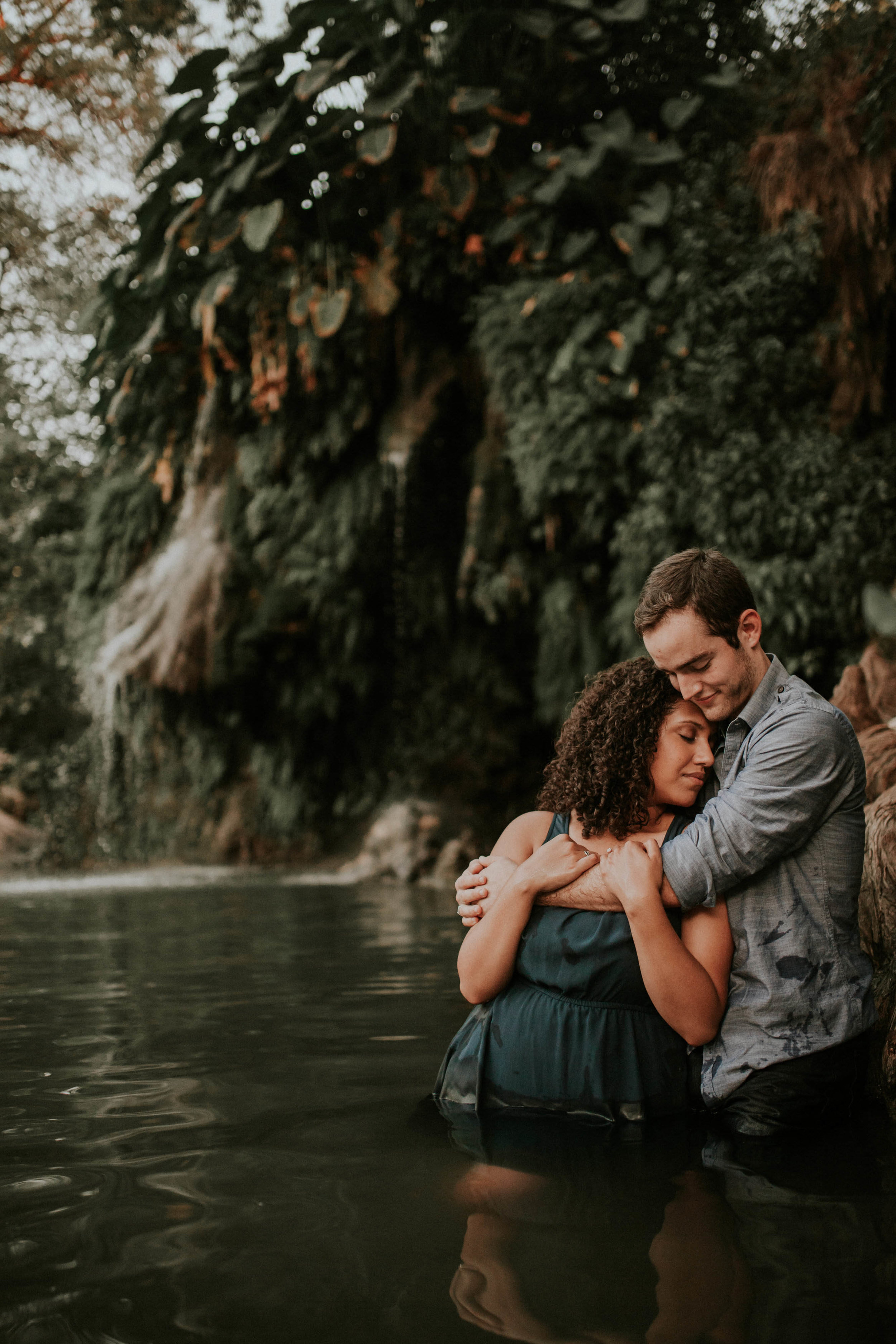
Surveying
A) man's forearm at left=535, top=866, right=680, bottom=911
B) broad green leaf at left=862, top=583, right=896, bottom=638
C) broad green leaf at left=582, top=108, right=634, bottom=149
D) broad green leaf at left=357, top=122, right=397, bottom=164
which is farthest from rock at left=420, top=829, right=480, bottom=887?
man's forearm at left=535, top=866, right=680, bottom=911

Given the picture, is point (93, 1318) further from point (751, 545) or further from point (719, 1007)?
point (751, 545)

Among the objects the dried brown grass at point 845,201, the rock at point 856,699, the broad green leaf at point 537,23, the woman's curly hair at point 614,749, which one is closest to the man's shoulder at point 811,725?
the woman's curly hair at point 614,749

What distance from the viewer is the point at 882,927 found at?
3.57 metres

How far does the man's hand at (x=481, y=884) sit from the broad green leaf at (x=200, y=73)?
9.67 metres

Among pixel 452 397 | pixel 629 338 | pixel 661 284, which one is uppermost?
pixel 661 284

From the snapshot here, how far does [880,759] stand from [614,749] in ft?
9.33

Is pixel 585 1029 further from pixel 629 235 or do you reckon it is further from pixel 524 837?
pixel 629 235

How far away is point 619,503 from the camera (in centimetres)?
1031

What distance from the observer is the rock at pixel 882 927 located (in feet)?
10.2

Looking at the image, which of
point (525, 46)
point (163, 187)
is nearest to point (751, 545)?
point (525, 46)

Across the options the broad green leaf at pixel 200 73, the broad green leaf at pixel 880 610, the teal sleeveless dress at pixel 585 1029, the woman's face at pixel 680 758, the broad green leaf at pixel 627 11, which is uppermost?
the broad green leaf at pixel 627 11

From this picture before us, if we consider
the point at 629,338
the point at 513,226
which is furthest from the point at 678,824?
the point at 513,226

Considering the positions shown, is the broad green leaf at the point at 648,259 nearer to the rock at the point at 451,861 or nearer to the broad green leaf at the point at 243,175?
the broad green leaf at the point at 243,175

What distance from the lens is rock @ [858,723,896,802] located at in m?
5.11
